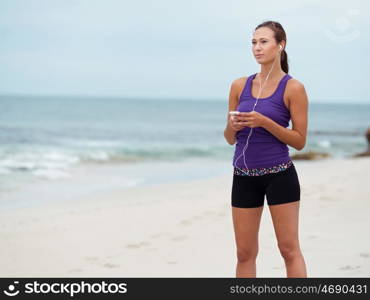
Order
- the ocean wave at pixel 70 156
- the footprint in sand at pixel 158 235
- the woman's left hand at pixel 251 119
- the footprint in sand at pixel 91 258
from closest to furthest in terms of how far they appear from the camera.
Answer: the woman's left hand at pixel 251 119 < the footprint in sand at pixel 91 258 < the footprint in sand at pixel 158 235 < the ocean wave at pixel 70 156

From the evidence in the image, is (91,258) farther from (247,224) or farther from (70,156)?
(70,156)

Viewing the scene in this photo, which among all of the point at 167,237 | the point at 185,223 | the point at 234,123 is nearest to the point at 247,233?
the point at 234,123

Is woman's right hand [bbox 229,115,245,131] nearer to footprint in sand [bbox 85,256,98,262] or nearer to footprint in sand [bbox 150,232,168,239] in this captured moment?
footprint in sand [bbox 85,256,98,262]

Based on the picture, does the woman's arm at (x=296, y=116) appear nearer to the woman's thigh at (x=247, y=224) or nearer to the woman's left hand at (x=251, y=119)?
the woman's left hand at (x=251, y=119)

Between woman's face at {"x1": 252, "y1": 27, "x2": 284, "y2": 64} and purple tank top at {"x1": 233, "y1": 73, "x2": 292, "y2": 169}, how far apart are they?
6.0 inches

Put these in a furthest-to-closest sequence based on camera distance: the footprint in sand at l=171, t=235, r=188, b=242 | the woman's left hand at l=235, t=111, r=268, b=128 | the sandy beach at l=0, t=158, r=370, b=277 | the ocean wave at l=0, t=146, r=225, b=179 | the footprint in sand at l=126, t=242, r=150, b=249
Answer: the ocean wave at l=0, t=146, r=225, b=179 → the footprint in sand at l=171, t=235, r=188, b=242 → the footprint in sand at l=126, t=242, r=150, b=249 → the sandy beach at l=0, t=158, r=370, b=277 → the woman's left hand at l=235, t=111, r=268, b=128

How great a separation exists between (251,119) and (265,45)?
485mm

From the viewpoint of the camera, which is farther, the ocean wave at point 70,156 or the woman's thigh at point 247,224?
the ocean wave at point 70,156

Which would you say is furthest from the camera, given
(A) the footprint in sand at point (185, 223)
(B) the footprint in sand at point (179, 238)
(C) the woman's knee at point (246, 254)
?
(A) the footprint in sand at point (185, 223)

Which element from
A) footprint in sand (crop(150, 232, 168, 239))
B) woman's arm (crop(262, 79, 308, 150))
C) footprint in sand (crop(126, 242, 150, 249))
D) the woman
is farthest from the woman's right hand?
footprint in sand (crop(150, 232, 168, 239))

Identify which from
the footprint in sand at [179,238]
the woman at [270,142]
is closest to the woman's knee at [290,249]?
the woman at [270,142]

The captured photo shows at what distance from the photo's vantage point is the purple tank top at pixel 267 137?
337 centimetres

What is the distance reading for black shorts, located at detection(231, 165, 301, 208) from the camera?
341 cm

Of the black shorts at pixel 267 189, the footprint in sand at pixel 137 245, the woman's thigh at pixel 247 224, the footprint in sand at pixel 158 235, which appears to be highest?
the black shorts at pixel 267 189
